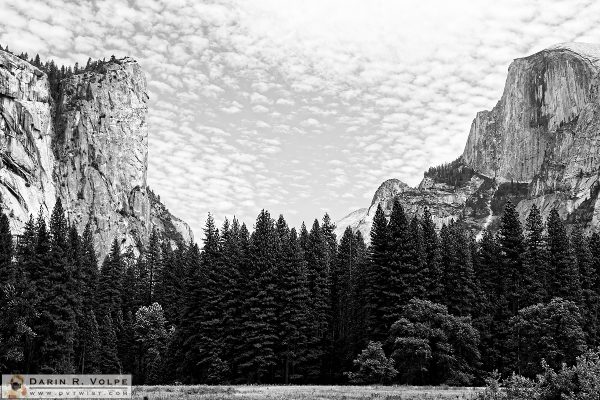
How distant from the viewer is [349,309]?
233ft

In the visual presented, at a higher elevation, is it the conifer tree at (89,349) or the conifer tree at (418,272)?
the conifer tree at (418,272)

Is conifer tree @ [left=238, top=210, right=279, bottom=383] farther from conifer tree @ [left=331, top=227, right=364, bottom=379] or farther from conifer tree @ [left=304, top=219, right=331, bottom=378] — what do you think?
conifer tree @ [left=331, top=227, right=364, bottom=379]

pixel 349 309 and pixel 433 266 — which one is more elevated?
pixel 433 266

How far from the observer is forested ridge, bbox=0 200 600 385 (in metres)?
48.5

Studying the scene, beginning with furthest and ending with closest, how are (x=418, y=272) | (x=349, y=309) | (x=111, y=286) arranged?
(x=111, y=286) < (x=349, y=309) < (x=418, y=272)

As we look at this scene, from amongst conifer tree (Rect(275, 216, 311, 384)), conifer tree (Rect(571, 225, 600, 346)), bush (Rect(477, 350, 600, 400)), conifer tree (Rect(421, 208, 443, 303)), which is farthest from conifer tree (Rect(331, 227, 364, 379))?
bush (Rect(477, 350, 600, 400))

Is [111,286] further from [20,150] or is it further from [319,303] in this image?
[20,150]

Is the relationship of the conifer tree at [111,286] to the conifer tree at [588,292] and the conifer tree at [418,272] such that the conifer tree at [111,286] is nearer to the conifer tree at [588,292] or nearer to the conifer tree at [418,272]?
the conifer tree at [418,272]

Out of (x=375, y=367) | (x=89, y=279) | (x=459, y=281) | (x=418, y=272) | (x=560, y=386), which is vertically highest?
(x=89, y=279)

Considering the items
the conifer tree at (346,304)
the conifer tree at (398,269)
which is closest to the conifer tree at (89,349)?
the conifer tree at (346,304)

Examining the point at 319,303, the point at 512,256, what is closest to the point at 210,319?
the point at 319,303

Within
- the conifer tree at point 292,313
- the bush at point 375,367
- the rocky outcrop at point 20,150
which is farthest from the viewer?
the rocky outcrop at point 20,150

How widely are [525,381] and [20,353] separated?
4526 cm

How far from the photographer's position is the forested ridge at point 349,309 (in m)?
48.5
